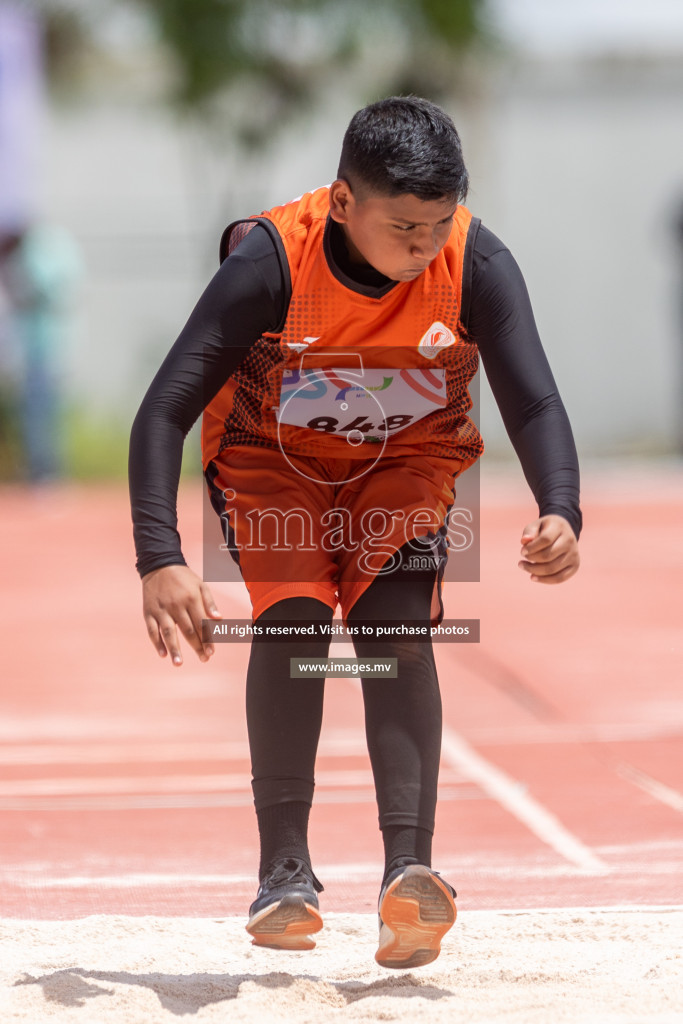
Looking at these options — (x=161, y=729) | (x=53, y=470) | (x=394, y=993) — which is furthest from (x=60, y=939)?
(x=53, y=470)

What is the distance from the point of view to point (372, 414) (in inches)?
117

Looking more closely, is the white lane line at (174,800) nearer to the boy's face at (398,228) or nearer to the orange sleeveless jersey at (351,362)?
the orange sleeveless jersey at (351,362)

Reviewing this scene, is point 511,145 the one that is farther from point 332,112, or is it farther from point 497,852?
point 497,852

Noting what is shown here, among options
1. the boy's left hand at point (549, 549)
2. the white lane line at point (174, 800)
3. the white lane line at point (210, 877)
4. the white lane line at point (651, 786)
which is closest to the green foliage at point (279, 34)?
the white lane line at point (651, 786)

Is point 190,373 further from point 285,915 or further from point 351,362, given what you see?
point 285,915

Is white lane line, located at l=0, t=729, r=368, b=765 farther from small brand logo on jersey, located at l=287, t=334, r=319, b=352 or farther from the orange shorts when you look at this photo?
small brand logo on jersey, located at l=287, t=334, r=319, b=352

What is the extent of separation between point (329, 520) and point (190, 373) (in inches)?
16.3

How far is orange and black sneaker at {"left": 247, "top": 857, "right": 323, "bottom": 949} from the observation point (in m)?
2.81

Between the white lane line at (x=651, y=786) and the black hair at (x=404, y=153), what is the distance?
2374mm

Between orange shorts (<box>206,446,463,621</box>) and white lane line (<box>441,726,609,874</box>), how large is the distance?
135 centimetres

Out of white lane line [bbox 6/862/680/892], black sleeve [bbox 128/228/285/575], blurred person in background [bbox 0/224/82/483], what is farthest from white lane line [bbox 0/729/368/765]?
blurred person in background [bbox 0/224/82/483]

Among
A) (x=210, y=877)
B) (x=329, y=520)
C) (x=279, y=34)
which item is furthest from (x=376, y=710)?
(x=279, y=34)

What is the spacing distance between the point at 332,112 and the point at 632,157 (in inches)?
163

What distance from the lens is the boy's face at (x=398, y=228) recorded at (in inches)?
109
